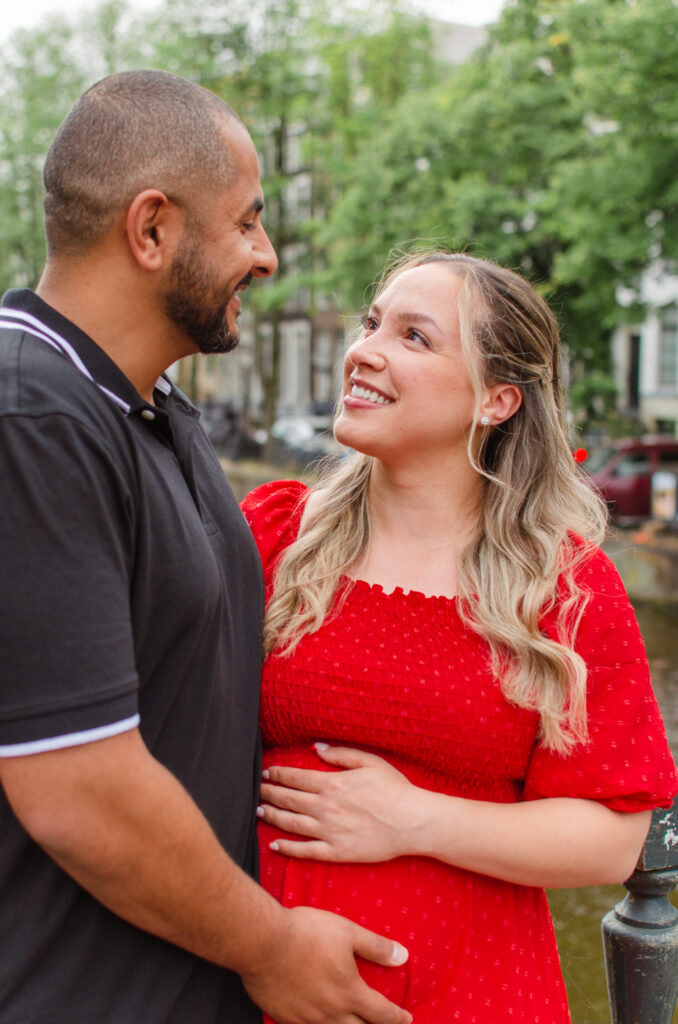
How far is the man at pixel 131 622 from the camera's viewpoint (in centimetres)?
119

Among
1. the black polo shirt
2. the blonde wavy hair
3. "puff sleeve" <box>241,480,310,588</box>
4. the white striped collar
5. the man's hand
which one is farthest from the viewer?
"puff sleeve" <box>241,480,310,588</box>

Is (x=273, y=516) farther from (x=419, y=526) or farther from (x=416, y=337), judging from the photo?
(x=416, y=337)

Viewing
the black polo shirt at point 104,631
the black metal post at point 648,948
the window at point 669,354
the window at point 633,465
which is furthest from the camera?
the window at point 669,354

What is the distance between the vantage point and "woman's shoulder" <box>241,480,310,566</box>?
220cm

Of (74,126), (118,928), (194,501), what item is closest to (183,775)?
(118,928)

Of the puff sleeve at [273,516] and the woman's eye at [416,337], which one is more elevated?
the woman's eye at [416,337]

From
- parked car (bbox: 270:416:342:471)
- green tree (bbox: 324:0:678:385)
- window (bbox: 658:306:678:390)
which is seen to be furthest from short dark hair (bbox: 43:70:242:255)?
window (bbox: 658:306:678:390)

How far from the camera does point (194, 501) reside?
155cm

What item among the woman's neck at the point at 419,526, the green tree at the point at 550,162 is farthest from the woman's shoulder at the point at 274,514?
the green tree at the point at 550,162

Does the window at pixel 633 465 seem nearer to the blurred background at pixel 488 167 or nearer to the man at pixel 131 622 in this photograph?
Result: the blurred background at pixel 488 167

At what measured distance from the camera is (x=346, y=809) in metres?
1.78

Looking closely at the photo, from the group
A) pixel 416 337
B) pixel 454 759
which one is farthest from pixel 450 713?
pixel 416 337

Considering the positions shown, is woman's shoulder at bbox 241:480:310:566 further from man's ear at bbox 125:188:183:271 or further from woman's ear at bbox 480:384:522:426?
man's ear at bbox 125:188:183:271

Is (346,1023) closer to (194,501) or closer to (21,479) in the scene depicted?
(194,501)
